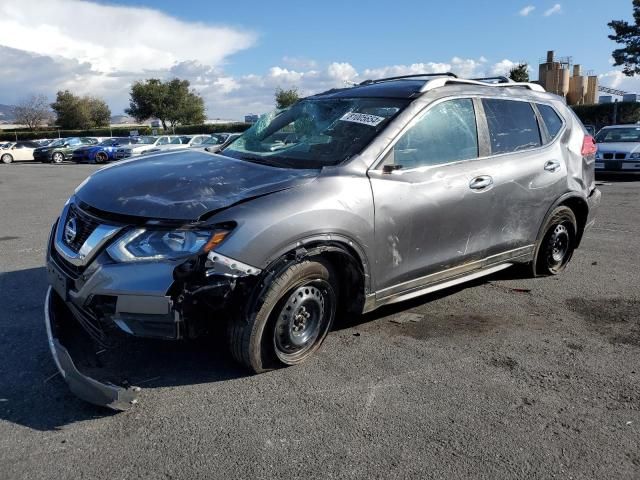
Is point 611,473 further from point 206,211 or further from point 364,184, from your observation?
point 206,211

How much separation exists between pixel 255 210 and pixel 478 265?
2.23 m

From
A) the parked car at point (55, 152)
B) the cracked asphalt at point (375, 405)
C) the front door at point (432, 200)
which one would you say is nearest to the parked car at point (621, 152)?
the cracked asphalt at point (375, 405)

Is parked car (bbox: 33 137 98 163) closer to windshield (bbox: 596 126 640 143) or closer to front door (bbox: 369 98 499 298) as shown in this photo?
windshield (bbox: 596 126 640 143)

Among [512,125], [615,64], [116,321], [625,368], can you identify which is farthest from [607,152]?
[615,64]

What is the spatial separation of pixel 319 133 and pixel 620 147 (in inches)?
563

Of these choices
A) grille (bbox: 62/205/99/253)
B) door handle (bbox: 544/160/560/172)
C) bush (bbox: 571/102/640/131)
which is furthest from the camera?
bush (bbox: 571/102/640/131)

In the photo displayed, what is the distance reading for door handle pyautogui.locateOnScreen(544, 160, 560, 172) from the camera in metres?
5.03

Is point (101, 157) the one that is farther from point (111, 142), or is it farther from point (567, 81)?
point (567, 81)

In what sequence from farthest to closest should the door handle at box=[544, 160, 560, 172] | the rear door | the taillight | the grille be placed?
the taillight
the door handle at box=[544, 160, 560, 172]
the rear door
the grille

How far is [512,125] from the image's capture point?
4.86 meters

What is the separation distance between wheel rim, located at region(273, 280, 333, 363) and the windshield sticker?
50.0 inches

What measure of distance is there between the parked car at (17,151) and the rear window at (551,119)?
3533cm

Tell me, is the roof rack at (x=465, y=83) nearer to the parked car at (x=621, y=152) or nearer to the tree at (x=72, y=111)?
the parked car at (x=621, y=152)

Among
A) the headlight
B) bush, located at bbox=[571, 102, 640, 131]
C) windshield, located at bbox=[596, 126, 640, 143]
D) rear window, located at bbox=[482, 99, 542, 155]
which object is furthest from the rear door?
bush, located at bbox=[571, 102, 640, 131]
